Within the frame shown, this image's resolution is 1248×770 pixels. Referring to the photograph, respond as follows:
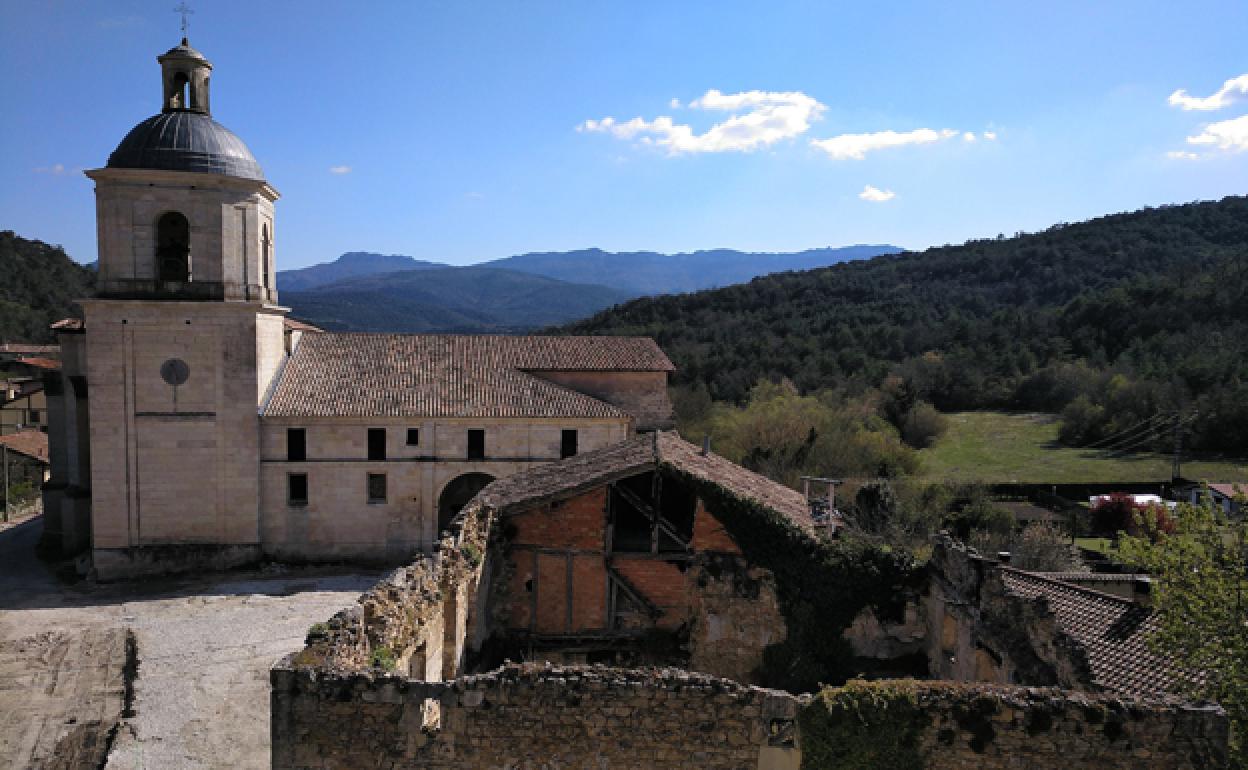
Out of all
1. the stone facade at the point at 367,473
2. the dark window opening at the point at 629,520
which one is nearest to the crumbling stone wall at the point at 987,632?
the dark window opening at the point at 629,520

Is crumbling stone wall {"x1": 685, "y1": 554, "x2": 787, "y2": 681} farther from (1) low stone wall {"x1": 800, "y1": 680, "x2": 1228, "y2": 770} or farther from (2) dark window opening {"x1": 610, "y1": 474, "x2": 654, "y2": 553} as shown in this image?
(1) low stone wall {"x1": 800, "y1": 680, "x2": 1228, "y2": 770}

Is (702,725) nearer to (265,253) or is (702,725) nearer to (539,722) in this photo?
(539,722)

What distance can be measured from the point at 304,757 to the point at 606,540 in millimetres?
7776

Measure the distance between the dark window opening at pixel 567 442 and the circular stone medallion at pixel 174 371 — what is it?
11.5 m

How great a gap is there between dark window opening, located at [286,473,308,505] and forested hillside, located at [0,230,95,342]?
63787 millimetres

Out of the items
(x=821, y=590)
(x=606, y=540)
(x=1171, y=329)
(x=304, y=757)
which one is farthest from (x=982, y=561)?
(x=1171, y=329)

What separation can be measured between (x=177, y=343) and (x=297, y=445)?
180 inches

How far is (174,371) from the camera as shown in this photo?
25.0 meters

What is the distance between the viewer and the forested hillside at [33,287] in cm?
7638

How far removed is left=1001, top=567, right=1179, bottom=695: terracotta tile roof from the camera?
33.4 feet

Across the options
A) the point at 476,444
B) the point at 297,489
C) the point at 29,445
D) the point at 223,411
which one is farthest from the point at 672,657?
the point at 29,445

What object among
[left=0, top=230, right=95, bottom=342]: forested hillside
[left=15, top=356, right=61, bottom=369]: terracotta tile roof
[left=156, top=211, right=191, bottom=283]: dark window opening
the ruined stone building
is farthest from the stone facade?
[left=0, top=230, right=95, bottom=342]: forested hillside

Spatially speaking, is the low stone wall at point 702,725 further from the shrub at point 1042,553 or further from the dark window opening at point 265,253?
the dark window opening at point 265,253

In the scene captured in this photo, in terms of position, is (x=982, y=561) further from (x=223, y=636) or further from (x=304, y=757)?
(x=223, y=636)
